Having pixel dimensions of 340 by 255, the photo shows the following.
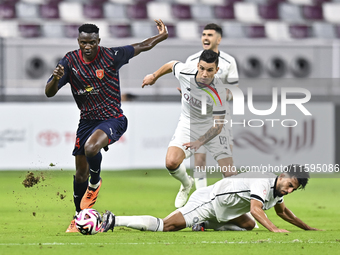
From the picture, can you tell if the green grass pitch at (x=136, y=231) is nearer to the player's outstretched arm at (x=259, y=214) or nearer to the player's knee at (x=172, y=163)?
the player's outstretched arm at (x=259, y=214)

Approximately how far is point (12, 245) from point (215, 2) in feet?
47.7

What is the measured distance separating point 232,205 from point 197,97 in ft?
6.22

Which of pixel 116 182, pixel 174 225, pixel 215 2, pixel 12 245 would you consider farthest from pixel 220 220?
pixel 215 2

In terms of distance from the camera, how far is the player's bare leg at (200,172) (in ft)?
26.2

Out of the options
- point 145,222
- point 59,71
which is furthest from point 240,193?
point 59,71

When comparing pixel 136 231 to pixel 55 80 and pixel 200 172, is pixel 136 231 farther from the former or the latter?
pixel 200 172

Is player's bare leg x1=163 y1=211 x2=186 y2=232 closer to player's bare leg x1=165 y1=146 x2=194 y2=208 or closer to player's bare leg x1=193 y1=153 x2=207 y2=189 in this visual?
player's bare leg x1=165 y1=146 x2=194 y2=208

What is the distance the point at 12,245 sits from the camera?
5129mm

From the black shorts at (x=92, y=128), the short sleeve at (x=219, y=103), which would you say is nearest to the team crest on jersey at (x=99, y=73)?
the black shorts at (x=92, y=128)

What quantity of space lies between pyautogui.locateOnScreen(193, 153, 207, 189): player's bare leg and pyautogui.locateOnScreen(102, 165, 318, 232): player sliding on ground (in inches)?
61.6

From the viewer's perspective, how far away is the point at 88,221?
5578mm

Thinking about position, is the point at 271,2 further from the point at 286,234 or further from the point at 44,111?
the point at 286,234

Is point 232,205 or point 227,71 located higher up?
point 227,71

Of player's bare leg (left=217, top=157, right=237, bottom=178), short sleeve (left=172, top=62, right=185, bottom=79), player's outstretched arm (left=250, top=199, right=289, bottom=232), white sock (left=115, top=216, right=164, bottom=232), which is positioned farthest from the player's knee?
player's outstretched arm (left=250, top=199, right=289, bottom=232)
